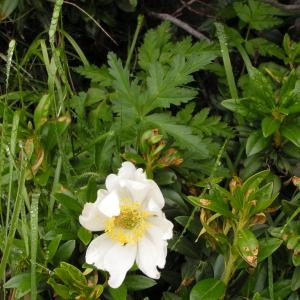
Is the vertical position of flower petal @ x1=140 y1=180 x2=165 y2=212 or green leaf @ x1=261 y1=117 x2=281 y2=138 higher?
flower petal @ x1=140 y1=180 x2=165 y2=212

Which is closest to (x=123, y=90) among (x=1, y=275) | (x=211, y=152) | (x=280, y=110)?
(x=211, y=152)

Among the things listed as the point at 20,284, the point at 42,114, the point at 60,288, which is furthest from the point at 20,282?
the point at 42,114

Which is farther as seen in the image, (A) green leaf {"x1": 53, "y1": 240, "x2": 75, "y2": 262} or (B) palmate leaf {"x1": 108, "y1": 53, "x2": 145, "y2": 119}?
(B) palmate leaf {"x1": 108, "y1": 53, "x2": 145, "y2": 119}

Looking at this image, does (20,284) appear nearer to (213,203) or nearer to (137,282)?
(137,282)

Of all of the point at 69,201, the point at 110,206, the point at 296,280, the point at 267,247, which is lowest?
the point at 296,280

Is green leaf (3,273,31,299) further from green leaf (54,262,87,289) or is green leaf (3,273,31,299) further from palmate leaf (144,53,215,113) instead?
palmate leaf (144,53,215,113)

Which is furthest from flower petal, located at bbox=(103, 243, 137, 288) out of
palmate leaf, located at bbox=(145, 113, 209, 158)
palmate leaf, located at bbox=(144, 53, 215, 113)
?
palmate leaf, located at bbox=(144, 53, 215, 113)

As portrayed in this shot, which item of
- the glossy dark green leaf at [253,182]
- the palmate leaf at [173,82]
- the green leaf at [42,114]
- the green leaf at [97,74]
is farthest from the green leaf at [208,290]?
the green leaf at [97,74]
